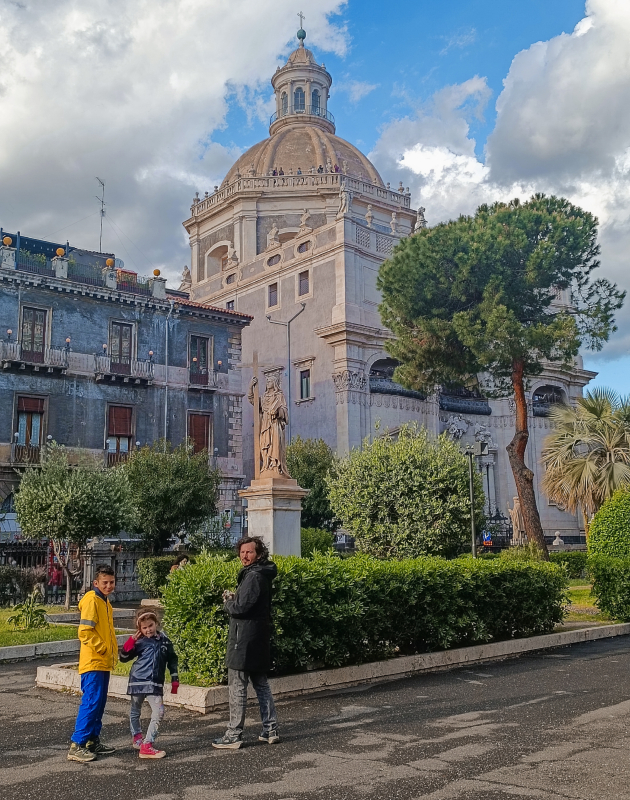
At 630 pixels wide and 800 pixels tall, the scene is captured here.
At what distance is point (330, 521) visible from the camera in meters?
31.9

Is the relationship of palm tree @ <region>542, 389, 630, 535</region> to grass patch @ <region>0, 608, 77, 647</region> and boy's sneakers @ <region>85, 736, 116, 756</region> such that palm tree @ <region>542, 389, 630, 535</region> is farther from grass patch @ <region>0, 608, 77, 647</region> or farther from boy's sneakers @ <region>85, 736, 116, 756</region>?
boy's sneakers @ <region>85, 736, 116, 756</region>

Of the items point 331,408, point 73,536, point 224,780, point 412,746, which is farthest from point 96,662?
point 331,408

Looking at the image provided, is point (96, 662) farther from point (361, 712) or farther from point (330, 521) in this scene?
point (330, 521)

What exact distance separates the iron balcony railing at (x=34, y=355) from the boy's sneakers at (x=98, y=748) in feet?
85.9

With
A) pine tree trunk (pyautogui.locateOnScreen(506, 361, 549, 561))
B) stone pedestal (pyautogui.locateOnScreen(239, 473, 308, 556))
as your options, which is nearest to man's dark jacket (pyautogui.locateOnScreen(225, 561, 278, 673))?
stone pedestal (pyautogui.locateOnScreen(239, 473, 308, 556))

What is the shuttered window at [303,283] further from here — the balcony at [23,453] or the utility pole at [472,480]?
the utility pole at [472,480]

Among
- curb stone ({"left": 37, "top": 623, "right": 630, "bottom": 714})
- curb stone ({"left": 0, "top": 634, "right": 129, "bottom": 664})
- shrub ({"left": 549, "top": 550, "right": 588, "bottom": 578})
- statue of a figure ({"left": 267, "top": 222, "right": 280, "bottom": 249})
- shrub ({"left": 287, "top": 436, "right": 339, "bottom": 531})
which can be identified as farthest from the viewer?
statue of a figure ({"left": 267, "top": 222, "right": 280, "bottom": 249})

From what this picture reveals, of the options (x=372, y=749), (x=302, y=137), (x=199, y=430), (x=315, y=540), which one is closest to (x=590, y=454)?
(x=315, y=540)

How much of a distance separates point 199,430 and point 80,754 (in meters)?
29.4

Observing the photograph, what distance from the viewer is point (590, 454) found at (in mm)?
27531

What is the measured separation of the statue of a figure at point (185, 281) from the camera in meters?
54.9

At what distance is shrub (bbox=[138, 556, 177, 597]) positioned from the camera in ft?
75.7

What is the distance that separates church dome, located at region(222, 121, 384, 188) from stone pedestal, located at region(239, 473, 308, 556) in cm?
3804

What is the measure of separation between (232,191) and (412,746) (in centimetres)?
4745
